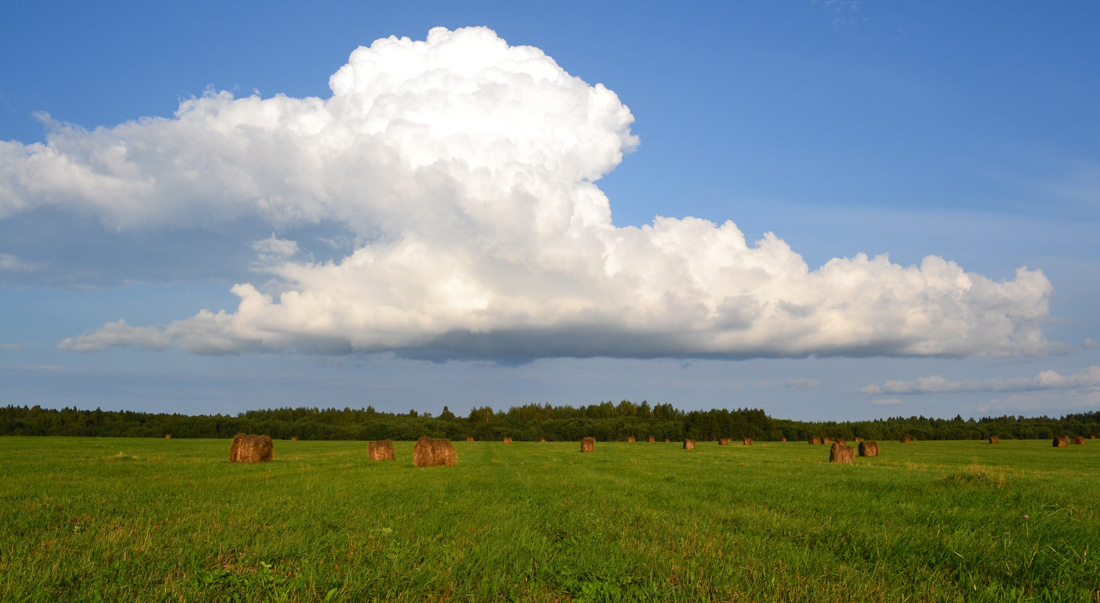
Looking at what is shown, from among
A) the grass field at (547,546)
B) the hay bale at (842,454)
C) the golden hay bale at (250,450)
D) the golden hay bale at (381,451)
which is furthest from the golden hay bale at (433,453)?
the hay bale at (842,454)

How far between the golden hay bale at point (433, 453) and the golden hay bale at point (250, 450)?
31.3 feet

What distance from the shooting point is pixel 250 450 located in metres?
31.2

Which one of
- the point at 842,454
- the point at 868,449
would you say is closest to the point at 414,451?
the point at 842,454

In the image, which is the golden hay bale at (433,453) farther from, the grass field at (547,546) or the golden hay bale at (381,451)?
the grass field at (547,546)

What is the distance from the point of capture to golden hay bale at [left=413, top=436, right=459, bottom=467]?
27672 millimetres

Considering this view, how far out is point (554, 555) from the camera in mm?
7176

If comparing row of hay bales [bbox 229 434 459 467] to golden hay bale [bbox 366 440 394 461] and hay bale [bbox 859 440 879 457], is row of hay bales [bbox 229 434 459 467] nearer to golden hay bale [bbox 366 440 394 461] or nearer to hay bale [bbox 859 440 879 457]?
golden hay bale [bbox 366 440 394 461]

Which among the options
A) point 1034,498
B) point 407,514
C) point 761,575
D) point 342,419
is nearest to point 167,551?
point 407,514

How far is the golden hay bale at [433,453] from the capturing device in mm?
27672

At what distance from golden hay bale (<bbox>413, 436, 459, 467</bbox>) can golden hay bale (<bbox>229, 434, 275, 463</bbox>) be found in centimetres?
953

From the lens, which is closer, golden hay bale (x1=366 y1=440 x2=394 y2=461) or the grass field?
the grass field

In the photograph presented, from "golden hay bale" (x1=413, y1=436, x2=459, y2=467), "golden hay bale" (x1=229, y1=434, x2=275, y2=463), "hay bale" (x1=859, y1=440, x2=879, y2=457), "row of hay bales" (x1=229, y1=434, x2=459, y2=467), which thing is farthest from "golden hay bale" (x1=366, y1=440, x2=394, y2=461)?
"hay bale" (x1=859, y1=440, x2=879, y2=457)

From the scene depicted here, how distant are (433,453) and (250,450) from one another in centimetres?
1081

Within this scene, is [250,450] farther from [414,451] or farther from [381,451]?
[414,451]
